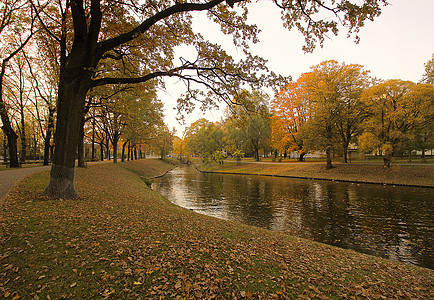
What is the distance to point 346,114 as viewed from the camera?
2952 cm

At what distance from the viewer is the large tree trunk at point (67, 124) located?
26.0 feet

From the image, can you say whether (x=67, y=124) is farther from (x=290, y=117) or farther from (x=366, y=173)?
(x=290, y=117)

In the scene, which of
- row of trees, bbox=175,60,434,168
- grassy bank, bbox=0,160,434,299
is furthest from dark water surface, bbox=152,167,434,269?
row of trees, bbox=175,60,434,168

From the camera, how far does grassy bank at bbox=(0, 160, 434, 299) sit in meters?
3.66

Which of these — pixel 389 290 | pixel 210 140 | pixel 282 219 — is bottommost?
pixel 282 219

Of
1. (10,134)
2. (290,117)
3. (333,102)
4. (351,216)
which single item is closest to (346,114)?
(333,102)

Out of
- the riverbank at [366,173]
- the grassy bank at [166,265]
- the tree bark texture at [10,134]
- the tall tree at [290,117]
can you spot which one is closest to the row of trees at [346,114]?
the tall tree at [290,117]

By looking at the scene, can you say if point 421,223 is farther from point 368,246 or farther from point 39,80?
point 39,80

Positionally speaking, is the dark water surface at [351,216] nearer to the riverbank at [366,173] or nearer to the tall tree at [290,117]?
the riverbank at [366,173]

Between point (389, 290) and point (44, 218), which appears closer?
point (389, 290)

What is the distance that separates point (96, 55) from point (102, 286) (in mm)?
8121

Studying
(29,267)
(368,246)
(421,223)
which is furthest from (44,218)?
(421,223)

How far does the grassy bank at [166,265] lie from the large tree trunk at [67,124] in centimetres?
162

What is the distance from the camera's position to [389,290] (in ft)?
13.9
